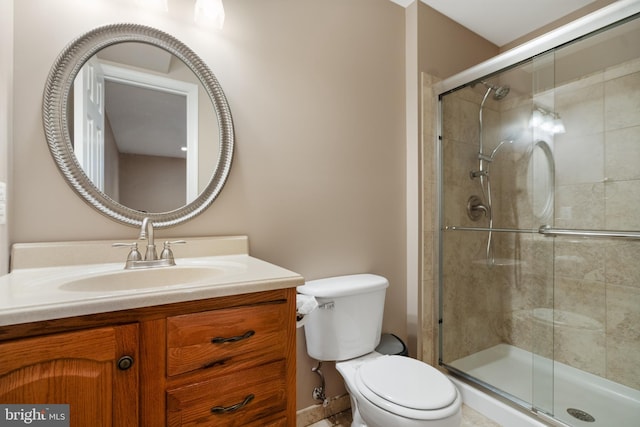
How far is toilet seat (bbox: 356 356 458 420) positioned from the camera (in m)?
1.05

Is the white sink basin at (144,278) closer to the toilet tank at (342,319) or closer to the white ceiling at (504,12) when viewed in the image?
the toilet tank at (342,319)

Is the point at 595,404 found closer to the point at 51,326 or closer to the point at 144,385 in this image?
the point at 144,385

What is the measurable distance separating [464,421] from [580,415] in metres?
0.55

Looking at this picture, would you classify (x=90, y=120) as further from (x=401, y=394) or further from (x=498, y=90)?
(x=498, y=90)

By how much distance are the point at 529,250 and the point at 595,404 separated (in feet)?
2.79

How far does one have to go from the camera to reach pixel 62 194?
3.59 feet

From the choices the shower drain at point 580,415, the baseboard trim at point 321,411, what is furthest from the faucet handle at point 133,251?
the shower drain at point 580,415

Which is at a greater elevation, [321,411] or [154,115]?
[154,115]

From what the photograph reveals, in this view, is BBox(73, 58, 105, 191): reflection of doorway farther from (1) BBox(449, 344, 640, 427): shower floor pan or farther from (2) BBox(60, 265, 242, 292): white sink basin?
(1) BBox(449, 344, 640, 427): shower floor pan

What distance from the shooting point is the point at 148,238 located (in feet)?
3.70

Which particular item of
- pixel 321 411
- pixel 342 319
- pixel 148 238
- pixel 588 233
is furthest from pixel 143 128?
pixel 588 233

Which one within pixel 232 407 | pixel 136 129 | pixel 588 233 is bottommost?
pixel 232 407

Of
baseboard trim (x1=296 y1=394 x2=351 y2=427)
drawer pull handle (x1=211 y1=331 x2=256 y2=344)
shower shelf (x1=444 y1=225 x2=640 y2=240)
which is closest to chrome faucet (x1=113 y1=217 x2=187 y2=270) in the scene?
drawer pull handle (x1=211 y1=331 x2=256 y2=344)

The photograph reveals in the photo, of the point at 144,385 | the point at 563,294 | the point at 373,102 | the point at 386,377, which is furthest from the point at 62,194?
the point at 563,294
